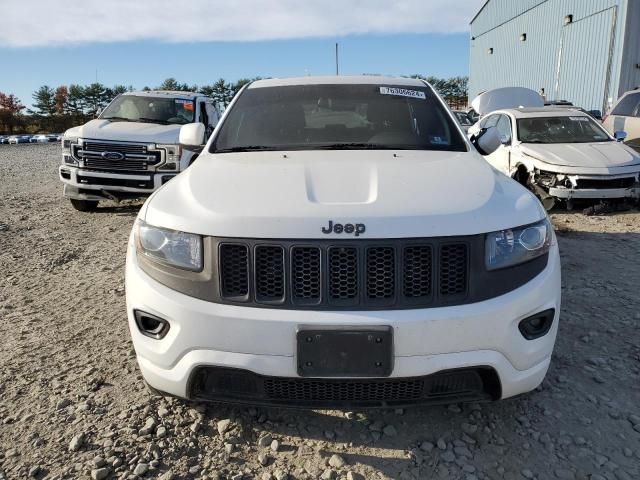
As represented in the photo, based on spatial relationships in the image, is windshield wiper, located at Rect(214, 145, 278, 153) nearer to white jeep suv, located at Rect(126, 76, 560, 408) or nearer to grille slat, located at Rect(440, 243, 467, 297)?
white jeep suv, located at Rect(126, 76, 560, 408)

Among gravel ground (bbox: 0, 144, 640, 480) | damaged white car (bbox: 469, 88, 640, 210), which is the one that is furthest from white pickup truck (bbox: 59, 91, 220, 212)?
damaged white car (bbox: 469, 88, 640, 210)

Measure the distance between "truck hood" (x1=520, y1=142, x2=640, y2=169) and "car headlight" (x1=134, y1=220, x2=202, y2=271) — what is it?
6.84 metres

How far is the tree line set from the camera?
184 ft

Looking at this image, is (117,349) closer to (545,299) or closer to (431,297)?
(431,297)

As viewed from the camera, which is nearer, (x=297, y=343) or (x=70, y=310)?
(x=297, y=343)

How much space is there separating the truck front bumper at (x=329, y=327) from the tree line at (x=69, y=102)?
5420 centimetres

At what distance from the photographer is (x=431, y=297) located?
2.17 m

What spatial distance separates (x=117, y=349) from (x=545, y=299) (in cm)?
258

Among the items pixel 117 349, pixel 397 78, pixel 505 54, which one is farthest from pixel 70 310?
pixel 505 54

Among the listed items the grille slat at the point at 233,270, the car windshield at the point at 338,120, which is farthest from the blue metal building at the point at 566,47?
the grille slat at the point at 233,270

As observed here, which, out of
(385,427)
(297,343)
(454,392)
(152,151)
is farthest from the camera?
(152,151)

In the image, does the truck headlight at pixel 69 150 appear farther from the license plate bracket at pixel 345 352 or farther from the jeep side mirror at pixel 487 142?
the license plate bracket at pixel 345 352

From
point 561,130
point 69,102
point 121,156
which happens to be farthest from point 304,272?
point 69,102

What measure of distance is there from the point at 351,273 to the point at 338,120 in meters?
1.74
